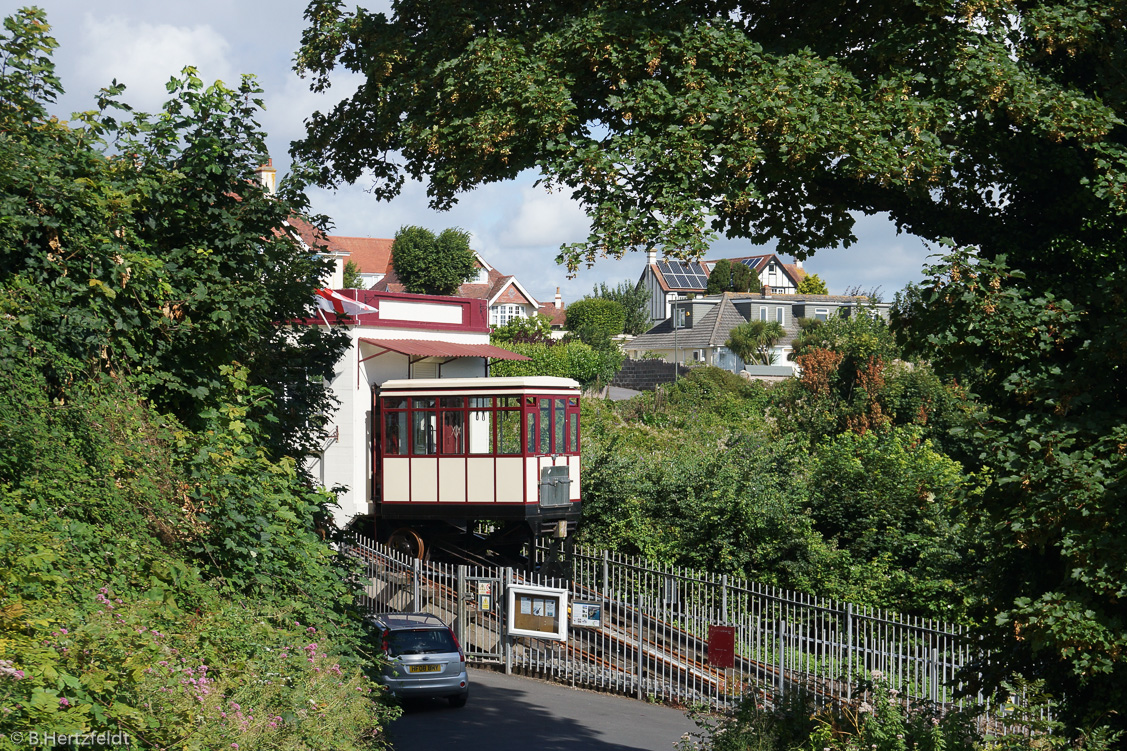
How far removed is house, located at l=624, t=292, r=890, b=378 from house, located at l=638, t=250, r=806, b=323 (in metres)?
18.0

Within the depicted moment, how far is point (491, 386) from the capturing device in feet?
69.1

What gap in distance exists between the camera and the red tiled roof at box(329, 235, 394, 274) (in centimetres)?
9519

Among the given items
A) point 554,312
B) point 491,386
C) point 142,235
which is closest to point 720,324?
point 554,312

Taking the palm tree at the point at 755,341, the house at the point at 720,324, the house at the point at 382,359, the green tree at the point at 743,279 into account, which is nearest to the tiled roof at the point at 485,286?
the house at the point at 720,324

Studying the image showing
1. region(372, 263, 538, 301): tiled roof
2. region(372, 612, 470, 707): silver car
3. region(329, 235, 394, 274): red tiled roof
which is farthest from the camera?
region(329, 235, 394, 274): red tiled roof

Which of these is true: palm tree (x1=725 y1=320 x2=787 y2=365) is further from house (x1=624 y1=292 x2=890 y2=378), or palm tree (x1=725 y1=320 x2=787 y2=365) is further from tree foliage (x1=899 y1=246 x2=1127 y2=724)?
tree foliage (x1=899 y1=246 x2=1127 y2=724)

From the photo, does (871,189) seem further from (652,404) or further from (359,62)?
(652,404)

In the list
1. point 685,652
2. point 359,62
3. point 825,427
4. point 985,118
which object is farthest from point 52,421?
point 825,427

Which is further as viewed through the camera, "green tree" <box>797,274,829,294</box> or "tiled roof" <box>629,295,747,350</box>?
"green tree" <box>797,274,829,294</box>

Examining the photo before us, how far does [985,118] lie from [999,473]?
2.29 metres

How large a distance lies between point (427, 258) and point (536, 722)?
5328cm

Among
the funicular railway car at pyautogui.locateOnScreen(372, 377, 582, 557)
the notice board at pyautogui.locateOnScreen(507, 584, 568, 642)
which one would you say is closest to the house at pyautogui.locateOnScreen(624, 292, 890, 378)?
the funicular railway car at pyautogui.locateOnScreen(372, 377, 582, 557)

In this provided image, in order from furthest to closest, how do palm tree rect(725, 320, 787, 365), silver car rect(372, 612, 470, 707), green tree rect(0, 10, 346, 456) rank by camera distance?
palm tree rect(725, 320, 787, 365), silver car rect(372, 612, 470, 707), green tree rect(0, 10, 346, 456)

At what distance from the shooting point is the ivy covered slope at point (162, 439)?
6684 mm
